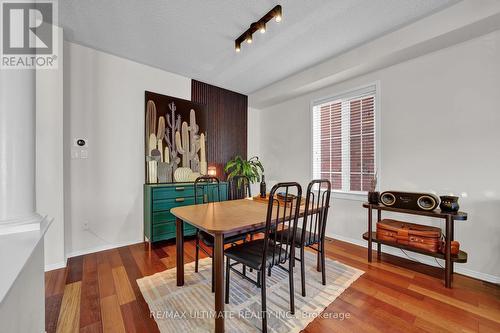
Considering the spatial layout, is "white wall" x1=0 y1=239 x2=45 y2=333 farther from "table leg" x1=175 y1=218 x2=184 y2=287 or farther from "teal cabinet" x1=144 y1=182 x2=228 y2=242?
"teal cabinet" x1=144 y1=182 x2=228 y2=242

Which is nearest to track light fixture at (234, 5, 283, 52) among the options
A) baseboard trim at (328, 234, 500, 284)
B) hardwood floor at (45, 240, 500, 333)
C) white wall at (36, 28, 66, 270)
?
white wall at (36, 28, 66, 270)

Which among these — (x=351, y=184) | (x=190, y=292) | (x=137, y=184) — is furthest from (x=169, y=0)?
(x=351, y=184)

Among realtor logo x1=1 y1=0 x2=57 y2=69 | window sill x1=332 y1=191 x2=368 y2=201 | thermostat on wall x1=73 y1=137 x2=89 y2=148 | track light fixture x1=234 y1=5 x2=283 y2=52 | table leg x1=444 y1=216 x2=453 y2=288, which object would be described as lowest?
table leg x1=444 y1=216 x2=453 y2=288

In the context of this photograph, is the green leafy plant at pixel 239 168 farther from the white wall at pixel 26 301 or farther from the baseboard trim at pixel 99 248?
the white wall at pixel 26 301

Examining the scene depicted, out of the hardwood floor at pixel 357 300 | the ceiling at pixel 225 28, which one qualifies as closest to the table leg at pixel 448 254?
the hardwood floor at pixel 357 300

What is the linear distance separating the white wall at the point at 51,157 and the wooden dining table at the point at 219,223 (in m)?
1.49

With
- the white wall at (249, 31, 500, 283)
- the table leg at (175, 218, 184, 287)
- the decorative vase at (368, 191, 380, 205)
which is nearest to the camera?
the table leg at (175, 218, 184, 287)

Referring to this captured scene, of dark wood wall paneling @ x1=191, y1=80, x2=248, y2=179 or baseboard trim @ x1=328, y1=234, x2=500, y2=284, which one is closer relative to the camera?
baseboard trim @ x1=328, y1=234, x2=500, y2=284

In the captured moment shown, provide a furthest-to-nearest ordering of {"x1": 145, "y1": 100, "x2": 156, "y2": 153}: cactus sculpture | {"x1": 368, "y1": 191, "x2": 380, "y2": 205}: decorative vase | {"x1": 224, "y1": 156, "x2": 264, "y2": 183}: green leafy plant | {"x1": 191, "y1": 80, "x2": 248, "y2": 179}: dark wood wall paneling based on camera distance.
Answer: {"x1": 224, "y1": 156, "x2": 264, "y2": 183}: green leafy plant < {"x1": 191, "y1": 80, "x2": 248, "y2": 179}: dark wood wall paneling < {"x1": 145, "y1": 100, "x2": 156, "y2": 153}: cactus sculpture < {"x1": 368, "y1": 191, "x2": 380, "y2": 205}: decorative vase

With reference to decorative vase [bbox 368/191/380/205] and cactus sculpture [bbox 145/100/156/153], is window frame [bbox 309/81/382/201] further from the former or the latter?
cactus sculpture [bbox 145/100/156/153]

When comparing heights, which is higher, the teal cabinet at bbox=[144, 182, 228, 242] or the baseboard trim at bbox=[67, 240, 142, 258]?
the teal cabinet at bbox=[144, 182, 228, 242]

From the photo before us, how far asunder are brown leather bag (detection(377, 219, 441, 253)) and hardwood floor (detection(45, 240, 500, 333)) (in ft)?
1.09

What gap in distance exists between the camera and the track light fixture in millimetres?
1946

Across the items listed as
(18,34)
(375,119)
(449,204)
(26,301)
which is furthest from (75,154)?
(449,204)
